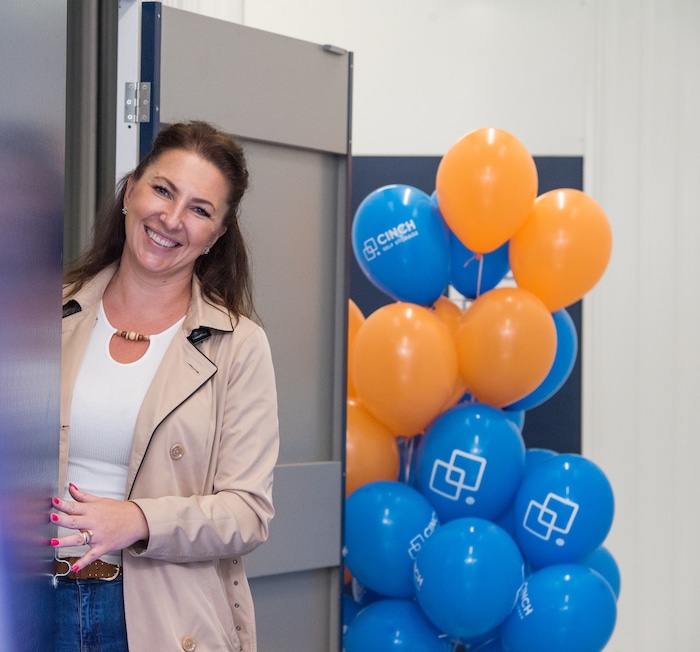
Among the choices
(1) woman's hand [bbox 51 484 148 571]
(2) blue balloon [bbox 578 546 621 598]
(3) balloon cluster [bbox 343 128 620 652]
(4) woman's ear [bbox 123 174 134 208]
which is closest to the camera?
(1) woman's hand [bbox 51 484 148 571]

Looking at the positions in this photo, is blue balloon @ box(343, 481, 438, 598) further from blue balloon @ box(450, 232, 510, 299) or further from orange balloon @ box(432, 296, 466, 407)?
blue balloon @ box(450, 232, 510, 299)

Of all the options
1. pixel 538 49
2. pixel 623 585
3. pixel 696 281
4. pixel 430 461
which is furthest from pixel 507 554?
pixel 538 49

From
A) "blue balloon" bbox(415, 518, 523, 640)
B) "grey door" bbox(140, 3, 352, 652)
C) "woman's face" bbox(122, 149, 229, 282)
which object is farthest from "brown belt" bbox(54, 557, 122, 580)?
"blue balloon" bbox(415, 518, 523, 640)

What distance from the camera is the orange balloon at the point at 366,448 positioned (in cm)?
279

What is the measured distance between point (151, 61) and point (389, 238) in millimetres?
791

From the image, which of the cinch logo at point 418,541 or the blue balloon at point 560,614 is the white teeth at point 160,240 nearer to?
the cinch logo at point 418,541

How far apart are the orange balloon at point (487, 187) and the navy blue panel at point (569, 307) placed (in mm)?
1303

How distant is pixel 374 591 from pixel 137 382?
5.10ft

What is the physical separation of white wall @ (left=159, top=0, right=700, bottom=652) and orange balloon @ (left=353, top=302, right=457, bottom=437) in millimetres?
1482

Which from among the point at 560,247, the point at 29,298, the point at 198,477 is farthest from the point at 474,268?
the point at 29,298

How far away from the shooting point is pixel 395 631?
8.55ft

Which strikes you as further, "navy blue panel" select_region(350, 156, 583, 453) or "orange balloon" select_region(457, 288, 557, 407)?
"navy blue panel" select_region(350, 156, 583, 453)

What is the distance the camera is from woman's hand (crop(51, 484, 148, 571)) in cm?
116

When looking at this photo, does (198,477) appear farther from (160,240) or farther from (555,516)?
(555,516)
